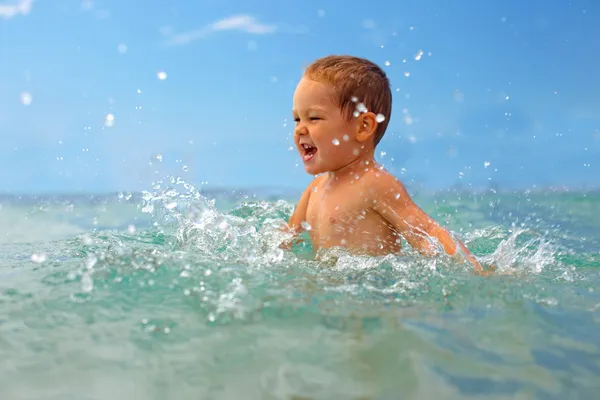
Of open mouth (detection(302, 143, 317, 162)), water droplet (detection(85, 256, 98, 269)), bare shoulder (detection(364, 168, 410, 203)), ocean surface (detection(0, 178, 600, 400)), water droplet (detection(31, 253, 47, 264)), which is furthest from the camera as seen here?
open mouth (detection(302, 143, 317, 162))

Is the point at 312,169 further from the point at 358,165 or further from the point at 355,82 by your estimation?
the point at 355,82

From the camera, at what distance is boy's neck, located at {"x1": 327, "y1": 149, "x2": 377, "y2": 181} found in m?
3.17

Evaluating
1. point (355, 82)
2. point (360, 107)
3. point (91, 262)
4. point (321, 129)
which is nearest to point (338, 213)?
point (321, 129)

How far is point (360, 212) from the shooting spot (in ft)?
10.2

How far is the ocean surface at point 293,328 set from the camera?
4.68ft

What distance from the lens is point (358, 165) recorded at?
10.5ft

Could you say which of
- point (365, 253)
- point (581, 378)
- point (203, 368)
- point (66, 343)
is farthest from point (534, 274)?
point (66, 343)

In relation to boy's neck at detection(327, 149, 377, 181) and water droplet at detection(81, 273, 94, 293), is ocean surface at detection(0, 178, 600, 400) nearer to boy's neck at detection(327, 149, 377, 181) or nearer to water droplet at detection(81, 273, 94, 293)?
water droplet at detection(81, 273, 94, 293)

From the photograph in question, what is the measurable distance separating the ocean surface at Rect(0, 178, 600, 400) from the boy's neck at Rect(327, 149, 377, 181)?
485 millimetres

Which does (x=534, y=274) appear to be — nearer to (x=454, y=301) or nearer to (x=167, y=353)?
(x=454, y=301)

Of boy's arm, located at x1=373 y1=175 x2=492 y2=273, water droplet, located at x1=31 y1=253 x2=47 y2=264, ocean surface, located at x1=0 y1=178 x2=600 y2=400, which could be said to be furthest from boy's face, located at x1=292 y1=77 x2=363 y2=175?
water droplet, located at x1=31 y1=253 x2=47 y2=264

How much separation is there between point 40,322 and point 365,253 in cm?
170

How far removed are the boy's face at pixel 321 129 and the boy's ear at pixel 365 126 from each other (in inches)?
1.0

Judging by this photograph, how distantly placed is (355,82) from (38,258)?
6.16 feet
